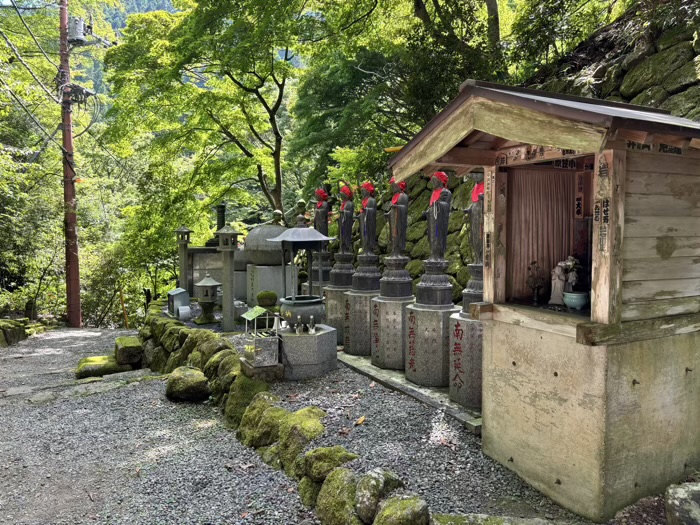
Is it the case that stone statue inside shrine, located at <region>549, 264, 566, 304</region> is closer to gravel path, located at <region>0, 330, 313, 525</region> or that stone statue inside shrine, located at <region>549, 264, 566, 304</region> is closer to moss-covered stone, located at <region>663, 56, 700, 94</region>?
gravel path, located at <region>0, 330, 313, 525</region>

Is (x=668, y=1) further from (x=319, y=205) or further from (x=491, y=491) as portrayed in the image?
(x=491, y=491)

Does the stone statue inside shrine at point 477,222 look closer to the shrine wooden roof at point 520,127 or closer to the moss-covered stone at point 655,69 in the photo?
the shrine wooden roof at point 520,127

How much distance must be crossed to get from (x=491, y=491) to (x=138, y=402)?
19.2ft

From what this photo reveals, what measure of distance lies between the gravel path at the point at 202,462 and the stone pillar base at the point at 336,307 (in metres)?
1.70

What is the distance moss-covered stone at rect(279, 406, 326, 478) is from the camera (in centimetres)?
484

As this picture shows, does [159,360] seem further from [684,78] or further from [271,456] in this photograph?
[684,78]

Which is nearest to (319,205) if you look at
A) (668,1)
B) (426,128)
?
(426,128)

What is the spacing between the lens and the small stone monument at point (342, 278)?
8.59 m

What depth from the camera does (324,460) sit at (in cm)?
430

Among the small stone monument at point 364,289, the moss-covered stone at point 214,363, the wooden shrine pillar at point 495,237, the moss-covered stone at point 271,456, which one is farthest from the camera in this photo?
the small stone monument at point 364,289

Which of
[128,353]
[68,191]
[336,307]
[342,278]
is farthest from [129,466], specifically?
[68,191]

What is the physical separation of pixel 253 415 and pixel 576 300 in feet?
12.9

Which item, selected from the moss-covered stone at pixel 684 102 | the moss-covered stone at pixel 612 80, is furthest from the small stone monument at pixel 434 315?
the moss-covered stone at pixel 612 80

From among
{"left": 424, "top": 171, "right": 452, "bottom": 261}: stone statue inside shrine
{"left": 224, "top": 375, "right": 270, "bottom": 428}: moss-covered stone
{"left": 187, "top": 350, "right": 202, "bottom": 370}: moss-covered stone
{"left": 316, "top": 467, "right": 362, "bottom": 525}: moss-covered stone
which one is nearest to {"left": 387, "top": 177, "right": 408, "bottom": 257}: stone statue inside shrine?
{"left": 424, "top": 171, "right": 452, "bottom": 261}: stone statue inside shrine
